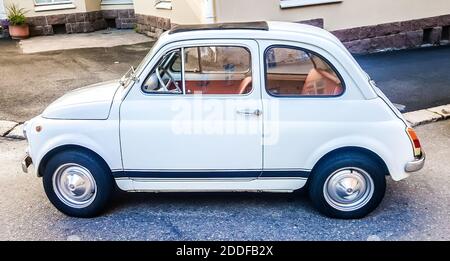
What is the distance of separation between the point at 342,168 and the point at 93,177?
2.20 m

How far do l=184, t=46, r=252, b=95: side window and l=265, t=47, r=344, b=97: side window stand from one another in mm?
208

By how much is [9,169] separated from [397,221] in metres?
4.28

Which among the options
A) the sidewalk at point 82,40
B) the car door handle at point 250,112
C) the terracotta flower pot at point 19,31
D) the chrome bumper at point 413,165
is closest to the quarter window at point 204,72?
the car door handle at point 250,112

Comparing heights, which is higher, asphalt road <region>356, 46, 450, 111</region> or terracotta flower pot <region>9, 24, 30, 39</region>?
terracotta flower pot <region>9, 24, 30, 39</region>

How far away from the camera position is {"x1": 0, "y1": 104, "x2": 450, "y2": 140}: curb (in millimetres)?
6453

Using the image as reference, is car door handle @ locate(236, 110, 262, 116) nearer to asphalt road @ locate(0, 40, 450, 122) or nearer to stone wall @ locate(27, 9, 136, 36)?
asphalt road @ locate(0, 40, 450, 122)

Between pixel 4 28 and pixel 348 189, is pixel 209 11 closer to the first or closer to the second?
pixel 348 189

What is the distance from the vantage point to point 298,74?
4.33 m

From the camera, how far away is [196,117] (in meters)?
4.10

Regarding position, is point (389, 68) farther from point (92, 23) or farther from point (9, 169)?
point (92, 23)

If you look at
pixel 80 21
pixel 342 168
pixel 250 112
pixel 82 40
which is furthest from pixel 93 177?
pixel 80 21

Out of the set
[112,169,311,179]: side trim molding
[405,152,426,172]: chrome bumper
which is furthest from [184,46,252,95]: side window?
[405,152,426,172]: chrome bumper

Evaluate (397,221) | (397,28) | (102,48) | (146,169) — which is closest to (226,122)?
(146,169)
